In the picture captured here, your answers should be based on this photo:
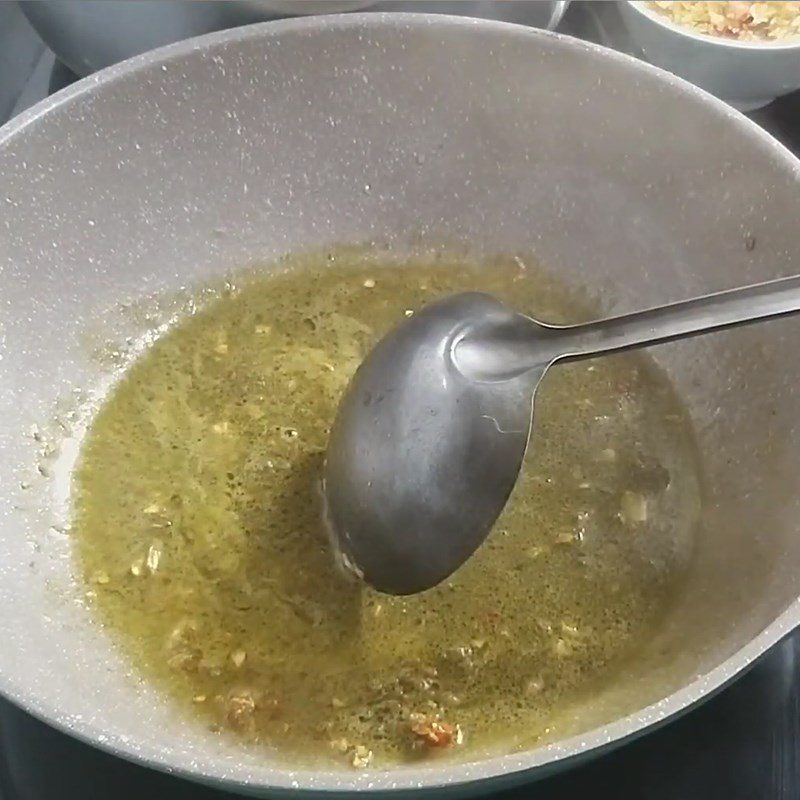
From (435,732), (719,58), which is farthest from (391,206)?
(435,732)

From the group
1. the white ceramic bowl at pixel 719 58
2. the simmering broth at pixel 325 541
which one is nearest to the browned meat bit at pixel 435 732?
the simmering broth at pixel 325 541

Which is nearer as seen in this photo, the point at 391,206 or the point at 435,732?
the point at 435,732

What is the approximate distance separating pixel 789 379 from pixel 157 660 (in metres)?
0.53

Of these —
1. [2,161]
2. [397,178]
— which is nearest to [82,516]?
[2,161]

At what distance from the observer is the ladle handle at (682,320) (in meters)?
0.68

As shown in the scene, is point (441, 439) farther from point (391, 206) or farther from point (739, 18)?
point (739, 18)

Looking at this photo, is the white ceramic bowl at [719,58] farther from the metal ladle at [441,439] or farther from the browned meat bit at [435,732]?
the browned meat bit at [435,732]

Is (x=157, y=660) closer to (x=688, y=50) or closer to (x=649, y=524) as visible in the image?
(x=649, y=524)

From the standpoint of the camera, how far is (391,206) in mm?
1026

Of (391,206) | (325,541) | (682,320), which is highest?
(682,320)

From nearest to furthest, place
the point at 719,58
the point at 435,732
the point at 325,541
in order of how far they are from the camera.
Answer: the point at 435,732
the point at 325,541
the point at 719,58

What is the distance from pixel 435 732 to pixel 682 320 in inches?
12.7

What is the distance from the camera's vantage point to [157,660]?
0.76 m

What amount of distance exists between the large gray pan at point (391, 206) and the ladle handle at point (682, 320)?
0.16 metres
